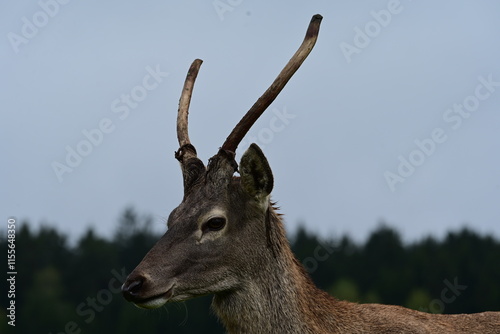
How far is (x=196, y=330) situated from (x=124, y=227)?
16.9m

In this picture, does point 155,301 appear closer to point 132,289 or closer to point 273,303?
point 132,289

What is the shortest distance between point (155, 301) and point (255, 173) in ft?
5.42

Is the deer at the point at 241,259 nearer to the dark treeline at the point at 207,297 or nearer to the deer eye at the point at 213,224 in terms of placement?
the deer eye at the point at 213,224

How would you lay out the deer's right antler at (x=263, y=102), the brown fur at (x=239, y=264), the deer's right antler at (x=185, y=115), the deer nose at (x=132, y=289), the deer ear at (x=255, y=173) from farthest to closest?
the deer's right antler at (x=185, y=115) → the deer's right antler at (x=263, y=102) → the deer ear at (x=255, y=173) → the brown fur at (x=239, y=264) → the deer nose at (x=132, y=289)

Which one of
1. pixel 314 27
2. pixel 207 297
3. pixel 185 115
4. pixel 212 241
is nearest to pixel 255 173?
pixel 212 241

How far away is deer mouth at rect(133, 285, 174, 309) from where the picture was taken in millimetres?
9328

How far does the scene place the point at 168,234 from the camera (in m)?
9.78

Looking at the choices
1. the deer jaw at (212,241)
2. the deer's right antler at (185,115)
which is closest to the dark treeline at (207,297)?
the deer's right antler at (185,115)

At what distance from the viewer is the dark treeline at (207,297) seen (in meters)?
67.2

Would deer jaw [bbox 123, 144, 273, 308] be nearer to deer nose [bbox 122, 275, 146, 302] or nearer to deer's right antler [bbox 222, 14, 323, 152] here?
deer nose [bbox 122, 275, 146, 302]

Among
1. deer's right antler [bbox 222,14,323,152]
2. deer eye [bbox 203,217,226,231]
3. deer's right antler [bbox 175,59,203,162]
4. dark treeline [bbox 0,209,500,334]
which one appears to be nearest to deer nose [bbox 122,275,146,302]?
deer eye [bbox 203,217,226,231]

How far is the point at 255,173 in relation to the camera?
32.5 feet

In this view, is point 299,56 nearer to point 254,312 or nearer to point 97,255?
point 254,312

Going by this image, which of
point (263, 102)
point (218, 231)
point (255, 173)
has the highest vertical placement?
point (263, 102)
